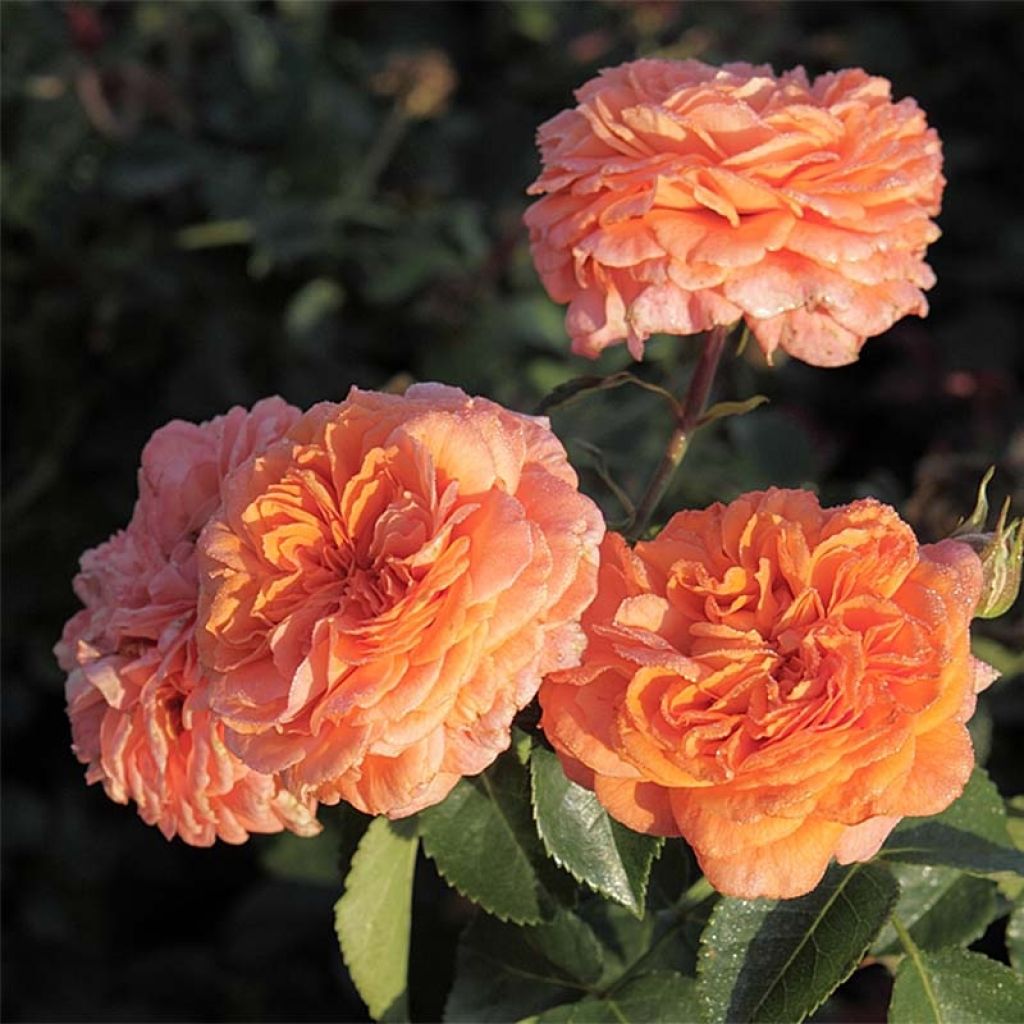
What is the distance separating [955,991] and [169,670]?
1.65 feet

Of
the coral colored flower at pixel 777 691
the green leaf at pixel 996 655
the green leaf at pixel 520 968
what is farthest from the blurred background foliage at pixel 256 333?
the coral colored flower at pixel 777 691

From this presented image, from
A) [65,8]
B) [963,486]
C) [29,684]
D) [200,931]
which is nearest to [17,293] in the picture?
[65,8]

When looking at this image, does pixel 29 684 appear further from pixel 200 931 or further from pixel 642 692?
pixel 642 692

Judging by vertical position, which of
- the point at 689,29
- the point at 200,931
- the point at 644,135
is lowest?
the point at 200,931

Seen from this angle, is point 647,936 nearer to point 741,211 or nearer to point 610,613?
point 610,613

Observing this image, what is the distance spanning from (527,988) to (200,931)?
1.03 meters

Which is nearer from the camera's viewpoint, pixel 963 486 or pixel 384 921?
pixel 384 921

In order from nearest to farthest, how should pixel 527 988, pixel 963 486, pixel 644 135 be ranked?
pixel 644 135 → pixel 527 988 → pixel 963 486

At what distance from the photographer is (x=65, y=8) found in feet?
6.55

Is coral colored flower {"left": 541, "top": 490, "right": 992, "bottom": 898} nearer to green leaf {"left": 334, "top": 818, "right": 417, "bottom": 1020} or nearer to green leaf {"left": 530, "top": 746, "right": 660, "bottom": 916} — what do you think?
green leaf {"left": 530, "top": 746, "right": 660, "bottom": 916}

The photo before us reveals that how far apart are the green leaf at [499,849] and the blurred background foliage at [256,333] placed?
2.12ft

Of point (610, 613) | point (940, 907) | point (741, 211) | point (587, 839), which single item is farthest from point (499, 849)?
point (741, 211)

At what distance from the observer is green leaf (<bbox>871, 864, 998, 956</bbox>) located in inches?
36.8

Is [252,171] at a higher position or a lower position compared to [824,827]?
lower
